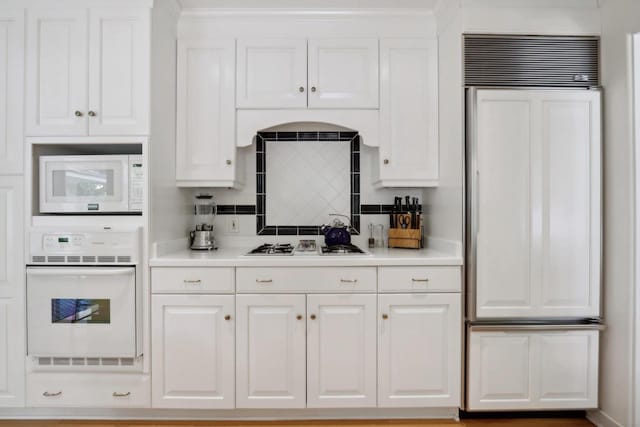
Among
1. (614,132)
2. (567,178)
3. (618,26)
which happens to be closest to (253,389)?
(567,178)

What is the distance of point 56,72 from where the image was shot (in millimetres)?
1932

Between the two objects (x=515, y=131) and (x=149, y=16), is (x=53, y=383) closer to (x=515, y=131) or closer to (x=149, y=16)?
(x=149, y=16)

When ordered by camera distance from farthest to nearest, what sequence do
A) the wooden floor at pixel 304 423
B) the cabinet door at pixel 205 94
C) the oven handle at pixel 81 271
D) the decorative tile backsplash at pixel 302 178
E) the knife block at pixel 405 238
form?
the decorative tile backsplash at pixel 302 178 < the knife block at pixel 405 238 < the cabinet door at pixel 205 94 < the wooden floor at pixel 304 423 < the oven handle at pixel 81 271

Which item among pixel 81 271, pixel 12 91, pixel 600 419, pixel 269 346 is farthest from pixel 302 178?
pixel 600 419

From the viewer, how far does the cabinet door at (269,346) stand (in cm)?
191

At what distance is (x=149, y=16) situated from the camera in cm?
192

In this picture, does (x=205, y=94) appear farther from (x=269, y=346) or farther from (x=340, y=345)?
(x=340, y=345)

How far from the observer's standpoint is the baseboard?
1879 mm

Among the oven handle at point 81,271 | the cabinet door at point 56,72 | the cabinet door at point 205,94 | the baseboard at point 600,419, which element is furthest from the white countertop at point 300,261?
the baseboard at point 600,419

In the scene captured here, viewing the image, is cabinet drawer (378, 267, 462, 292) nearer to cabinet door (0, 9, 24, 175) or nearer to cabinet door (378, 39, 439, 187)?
cabinet door (378, 39, 439, 187)

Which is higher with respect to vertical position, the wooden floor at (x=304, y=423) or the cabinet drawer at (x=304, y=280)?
the cabinet drawer at (x=304, y=280)

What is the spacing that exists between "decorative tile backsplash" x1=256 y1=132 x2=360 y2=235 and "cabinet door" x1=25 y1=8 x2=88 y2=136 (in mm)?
1133

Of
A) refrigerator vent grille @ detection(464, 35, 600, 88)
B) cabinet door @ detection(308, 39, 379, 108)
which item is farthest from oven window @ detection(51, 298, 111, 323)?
refrigerator vent grille @ detection(464, 35, 600, 88)

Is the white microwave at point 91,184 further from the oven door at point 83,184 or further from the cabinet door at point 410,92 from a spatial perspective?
the cabinet door at point 410,92
